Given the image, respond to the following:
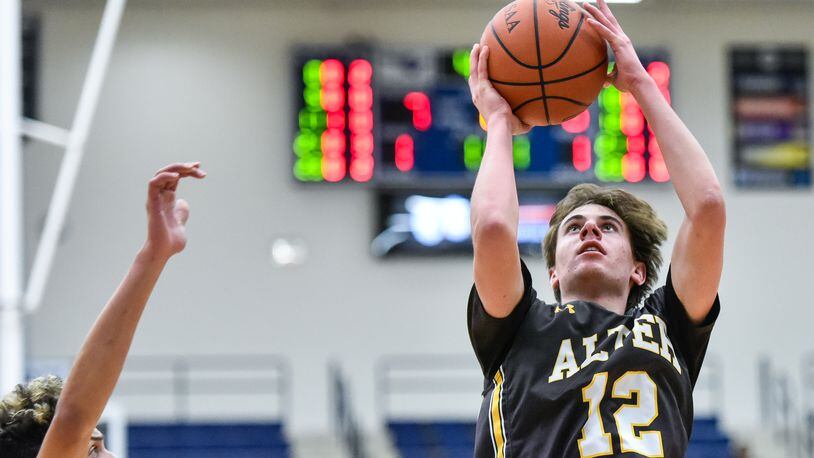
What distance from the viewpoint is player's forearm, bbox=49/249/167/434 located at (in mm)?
2072

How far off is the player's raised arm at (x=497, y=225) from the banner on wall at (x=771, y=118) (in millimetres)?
9209

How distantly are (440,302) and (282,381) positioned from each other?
4.98ft

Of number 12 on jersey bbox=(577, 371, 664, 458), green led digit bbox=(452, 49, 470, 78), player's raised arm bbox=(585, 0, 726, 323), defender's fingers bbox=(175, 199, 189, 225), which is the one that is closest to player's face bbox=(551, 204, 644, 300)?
player's raised arm bbox=(585, 0, 726, 323)

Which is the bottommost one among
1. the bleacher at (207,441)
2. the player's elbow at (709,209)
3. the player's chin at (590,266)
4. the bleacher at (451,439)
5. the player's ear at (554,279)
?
the bleacher at (451,439)

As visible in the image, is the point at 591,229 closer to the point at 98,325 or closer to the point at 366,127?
the point at 98,325

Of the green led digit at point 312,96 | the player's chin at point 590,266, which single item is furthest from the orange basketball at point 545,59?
the green led digit at point 312,96

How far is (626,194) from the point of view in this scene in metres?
2.66

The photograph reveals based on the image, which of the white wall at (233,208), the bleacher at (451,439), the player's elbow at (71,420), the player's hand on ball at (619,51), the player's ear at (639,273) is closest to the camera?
the player's elbow at (71,420)

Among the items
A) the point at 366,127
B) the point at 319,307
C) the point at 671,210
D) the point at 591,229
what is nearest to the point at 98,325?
the point at 591,229

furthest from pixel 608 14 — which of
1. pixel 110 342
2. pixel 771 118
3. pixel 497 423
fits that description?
pixel 771 118

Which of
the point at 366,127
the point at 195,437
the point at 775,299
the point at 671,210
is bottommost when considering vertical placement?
the point at 195,437

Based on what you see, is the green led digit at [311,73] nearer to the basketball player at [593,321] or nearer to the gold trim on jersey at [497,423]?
the basketball player at [593,321]

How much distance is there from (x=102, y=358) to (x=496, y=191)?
76cm

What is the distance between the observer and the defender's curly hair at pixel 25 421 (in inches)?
87.3
